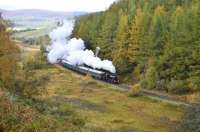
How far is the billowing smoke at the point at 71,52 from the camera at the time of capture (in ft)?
333

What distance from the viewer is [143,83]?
285ft

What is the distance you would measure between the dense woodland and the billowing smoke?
381cm

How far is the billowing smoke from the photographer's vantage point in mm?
101569

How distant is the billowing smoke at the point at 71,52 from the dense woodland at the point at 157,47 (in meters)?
3.81

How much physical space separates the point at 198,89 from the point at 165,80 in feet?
31.4

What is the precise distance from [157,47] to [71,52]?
113 feet

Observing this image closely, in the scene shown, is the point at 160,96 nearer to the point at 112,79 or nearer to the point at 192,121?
the point at 112,79

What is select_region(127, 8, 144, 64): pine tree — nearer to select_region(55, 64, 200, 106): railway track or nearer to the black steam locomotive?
the black steam locomotive

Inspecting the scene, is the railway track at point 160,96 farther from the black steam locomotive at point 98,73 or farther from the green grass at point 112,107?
the black steam locomotive at point 98,73

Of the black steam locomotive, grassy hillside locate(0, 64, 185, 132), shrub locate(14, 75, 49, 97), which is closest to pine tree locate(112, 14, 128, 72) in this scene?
the black steam locomotive

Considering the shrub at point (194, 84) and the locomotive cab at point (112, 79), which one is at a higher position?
the shrub at point (194, 84)

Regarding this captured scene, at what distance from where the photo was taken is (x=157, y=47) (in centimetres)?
8988

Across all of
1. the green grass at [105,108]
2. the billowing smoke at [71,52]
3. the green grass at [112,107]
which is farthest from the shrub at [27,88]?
the billowing smoke at [71,52]

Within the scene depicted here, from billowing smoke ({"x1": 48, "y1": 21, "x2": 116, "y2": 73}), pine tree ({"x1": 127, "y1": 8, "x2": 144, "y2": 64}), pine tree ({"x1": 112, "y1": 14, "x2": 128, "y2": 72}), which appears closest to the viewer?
pine tree ({"x1": 127, "y1": 8, "x2": 144, "y2": 64})
